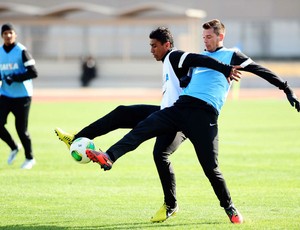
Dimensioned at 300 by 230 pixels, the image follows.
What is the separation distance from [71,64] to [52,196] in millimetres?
39174

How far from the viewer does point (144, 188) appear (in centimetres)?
Result: 1221

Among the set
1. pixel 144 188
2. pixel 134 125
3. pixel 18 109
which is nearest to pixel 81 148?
pixel 134 125

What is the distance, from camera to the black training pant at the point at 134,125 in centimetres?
954

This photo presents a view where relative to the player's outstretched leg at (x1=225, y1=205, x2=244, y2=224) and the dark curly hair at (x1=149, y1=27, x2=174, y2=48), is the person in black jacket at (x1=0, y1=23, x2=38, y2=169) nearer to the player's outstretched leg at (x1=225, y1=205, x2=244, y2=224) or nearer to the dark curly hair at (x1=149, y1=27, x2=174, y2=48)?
the dark curly hair at (x1=149, y1=27, x2=174, y2=48)

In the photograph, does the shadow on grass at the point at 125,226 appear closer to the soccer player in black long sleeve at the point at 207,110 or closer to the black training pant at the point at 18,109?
the soccer player in black long sleeve at the point at 207,110

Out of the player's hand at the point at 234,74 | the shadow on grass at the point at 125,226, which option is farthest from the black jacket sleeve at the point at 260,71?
the shadow on grass at the point at 125,226

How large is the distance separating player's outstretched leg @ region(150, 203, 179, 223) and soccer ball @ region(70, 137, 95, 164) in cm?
121

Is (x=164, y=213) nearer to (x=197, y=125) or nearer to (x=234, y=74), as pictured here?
(x=197, y=125)

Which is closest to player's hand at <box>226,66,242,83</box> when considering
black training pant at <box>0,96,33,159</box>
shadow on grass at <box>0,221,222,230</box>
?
shadow on grass at <box>0,221,222,230</box>

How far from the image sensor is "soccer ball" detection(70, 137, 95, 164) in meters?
8.91

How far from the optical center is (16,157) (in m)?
16.2

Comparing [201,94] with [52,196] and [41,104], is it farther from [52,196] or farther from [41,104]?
[41,104]

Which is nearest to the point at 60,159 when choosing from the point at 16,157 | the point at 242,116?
the point at 16,157

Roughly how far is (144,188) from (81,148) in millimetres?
3413
